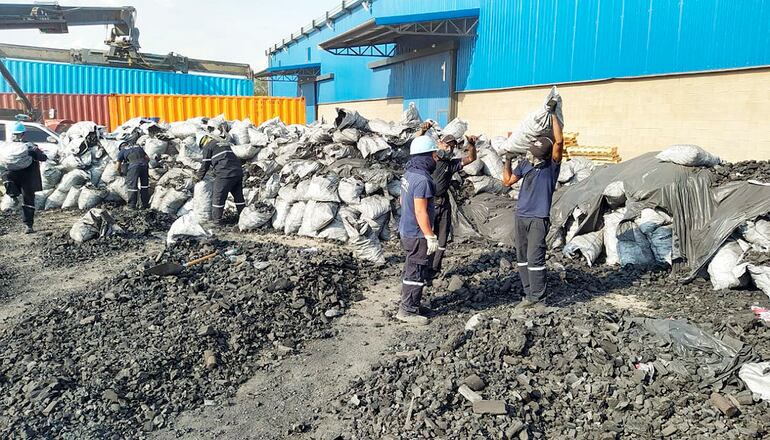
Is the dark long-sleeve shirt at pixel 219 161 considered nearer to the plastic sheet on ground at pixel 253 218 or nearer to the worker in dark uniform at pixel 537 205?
the plastic sheet on ground at pixel 253 218

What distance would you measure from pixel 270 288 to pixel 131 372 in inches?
65.6

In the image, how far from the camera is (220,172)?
28.2 feet

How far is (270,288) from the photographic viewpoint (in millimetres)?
5465

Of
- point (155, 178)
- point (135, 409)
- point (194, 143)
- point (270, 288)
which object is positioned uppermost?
point (194, 143)

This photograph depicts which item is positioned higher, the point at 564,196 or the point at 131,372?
the point at 564,196

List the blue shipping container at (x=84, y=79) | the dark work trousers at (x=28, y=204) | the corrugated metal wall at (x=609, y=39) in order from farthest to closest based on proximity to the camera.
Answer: the blue shipping container at (x=84, y=79) → the dark work trousers at (x=28, y=204) → the corrugated metal wall at (x=609, y=39)

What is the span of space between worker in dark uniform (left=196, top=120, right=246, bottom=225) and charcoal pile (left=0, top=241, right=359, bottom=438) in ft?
7.20

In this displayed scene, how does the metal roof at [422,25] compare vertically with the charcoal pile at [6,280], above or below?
above

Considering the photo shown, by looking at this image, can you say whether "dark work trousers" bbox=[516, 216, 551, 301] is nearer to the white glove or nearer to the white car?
the white glove

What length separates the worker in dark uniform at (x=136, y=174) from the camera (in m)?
9.85

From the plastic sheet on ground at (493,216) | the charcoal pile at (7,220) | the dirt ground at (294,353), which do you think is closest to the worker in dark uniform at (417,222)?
the dirt ground at (294,353)

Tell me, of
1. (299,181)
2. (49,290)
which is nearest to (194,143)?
(299,181)

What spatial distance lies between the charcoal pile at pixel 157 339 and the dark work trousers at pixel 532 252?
1817 mm

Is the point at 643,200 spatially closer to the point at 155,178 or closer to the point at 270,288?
the point at 270,288
